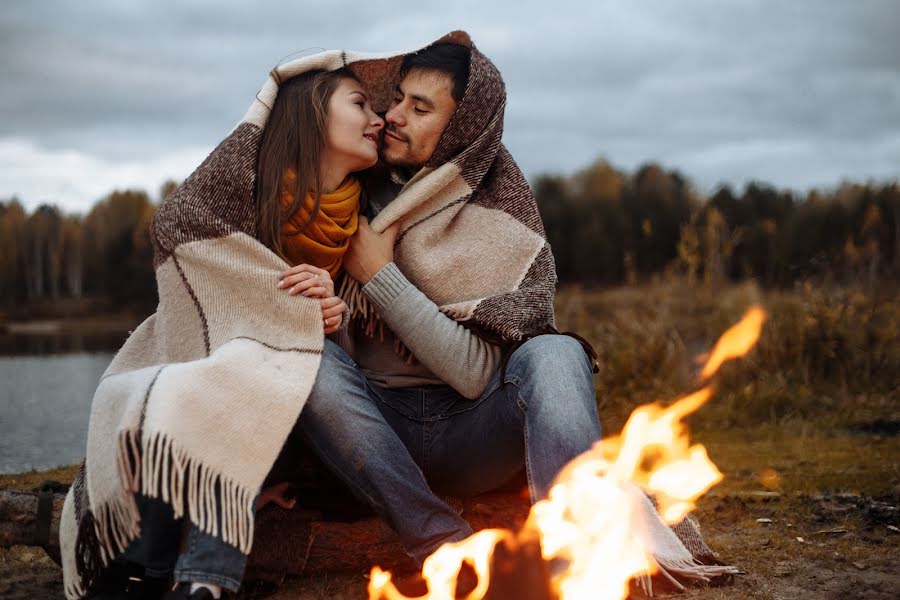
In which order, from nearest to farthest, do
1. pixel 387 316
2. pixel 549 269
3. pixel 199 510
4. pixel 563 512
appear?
pixel 199 510, pixel 563 512, pixel 387 316, pixel 549 269

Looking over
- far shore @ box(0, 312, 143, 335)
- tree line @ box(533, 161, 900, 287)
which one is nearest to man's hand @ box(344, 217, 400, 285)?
tree line @ box(533, 161, 900, 287)

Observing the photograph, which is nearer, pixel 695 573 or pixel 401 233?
pixel 695 573

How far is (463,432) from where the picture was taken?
2648 mm

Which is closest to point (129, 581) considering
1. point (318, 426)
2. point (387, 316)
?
point (318, 426)

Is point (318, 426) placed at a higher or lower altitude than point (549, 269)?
lower

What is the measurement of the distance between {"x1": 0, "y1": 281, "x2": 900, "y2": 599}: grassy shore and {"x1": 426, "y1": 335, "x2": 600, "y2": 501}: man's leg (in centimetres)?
49

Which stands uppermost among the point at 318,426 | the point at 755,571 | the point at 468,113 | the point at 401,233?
the point at 468,113

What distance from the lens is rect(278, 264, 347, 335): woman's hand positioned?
2561 millimetres

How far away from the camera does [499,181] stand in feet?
10.2

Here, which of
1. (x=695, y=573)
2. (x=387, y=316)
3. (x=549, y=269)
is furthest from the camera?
(x=549, y=269)

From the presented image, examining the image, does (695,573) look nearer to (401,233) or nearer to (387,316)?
(387,316)

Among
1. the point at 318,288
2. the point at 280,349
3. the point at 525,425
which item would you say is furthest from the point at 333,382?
the point at 525,425

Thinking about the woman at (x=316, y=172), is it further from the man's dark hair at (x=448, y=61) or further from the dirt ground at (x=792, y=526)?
the dirt ground at (x=792, y=526)

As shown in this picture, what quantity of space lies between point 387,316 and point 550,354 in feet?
1.73
